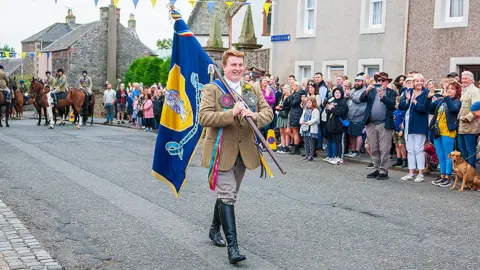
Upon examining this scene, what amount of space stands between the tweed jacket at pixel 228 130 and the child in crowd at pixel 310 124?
8.65 meters

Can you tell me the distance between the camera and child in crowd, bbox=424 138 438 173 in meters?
12.7

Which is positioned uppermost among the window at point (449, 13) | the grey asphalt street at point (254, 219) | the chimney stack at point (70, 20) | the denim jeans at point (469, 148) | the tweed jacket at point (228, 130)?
the chimney stack at point (70, 20)

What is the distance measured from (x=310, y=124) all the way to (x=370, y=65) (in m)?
6.38

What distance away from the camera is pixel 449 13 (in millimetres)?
17672

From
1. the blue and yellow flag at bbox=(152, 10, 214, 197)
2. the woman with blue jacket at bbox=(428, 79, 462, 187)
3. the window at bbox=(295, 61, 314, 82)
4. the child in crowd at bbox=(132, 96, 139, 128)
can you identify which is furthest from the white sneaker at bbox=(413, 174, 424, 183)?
the child in crowd at bbox=(132, 96, 139, 128)

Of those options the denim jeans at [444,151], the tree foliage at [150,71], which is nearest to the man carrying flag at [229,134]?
the denim jeans at [444,151]

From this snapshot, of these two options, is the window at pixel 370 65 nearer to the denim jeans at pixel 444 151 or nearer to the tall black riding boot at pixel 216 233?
the denim jeans at pixel 444 151

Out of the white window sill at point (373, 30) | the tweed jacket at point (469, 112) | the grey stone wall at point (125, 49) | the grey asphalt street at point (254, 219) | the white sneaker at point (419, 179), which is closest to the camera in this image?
the grey asphalt street at point (254, 219)

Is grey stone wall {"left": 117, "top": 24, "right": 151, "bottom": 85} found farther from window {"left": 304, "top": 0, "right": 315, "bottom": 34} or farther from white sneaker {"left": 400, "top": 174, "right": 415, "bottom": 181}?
white sneaker {"left": 400, "top": 174, "right": 415, "bottom": 181}

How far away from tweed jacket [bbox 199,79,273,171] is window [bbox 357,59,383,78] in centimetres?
1421

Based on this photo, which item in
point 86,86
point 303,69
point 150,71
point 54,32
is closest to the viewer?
point 303,69

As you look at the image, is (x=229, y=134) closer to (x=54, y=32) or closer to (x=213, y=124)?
(x=213, y=124)

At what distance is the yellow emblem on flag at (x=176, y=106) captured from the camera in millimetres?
7035

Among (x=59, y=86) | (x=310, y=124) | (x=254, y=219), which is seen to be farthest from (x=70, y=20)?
(x=254, y=219)
